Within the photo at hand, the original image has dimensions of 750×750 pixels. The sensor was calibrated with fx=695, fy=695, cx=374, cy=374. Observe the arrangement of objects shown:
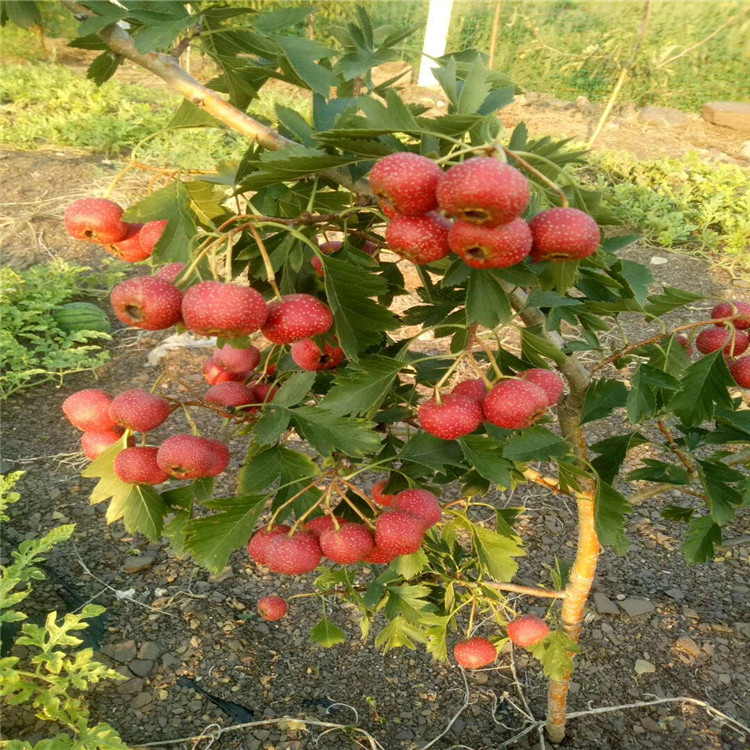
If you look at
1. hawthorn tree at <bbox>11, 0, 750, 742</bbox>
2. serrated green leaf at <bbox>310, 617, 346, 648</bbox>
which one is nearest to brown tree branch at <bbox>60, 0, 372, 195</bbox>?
hawthorn tree at <bbox>11, 0, 750, 742</bbox>

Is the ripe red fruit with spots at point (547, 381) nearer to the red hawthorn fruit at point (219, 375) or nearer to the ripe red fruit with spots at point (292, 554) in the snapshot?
the ripe red fruit with spots at point (292, 554)

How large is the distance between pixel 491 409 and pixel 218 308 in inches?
14.9

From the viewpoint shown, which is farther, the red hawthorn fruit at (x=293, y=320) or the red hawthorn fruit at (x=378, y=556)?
the red hawthorn fruit at (x=378, y=556)

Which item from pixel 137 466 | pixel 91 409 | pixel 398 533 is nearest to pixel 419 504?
pixel 398 533

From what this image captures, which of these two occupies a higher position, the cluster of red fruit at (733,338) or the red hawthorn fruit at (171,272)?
the red hawthorn fruit at (171,272)

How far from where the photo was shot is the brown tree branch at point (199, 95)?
947mm

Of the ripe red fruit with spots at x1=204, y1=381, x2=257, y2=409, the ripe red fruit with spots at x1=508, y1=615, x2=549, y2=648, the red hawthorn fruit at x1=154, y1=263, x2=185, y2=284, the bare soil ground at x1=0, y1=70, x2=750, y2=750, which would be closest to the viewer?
the red hawthorn fruit at x1=154, y1=263, x2=185, y2=284

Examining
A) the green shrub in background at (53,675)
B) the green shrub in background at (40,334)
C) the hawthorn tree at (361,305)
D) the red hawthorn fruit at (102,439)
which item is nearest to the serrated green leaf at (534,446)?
the hawthorn tree at (361,305)

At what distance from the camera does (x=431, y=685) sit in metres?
1.92

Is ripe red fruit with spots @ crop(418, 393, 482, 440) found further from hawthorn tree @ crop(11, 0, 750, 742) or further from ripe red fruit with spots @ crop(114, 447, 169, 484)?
ripe red fruit with spots @ crop(114, 447, 169, 484)

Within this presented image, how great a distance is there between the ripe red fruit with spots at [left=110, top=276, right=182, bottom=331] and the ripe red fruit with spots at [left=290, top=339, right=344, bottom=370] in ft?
1.00

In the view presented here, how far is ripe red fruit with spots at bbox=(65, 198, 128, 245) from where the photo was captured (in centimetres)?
94

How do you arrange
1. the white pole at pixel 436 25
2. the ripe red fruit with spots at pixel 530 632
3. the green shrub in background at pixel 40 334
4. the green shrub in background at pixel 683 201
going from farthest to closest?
the white pole at pixel 436 25
the green shrub in background at pixel 683 201
the green shrub in background at pixel 40 334
the ripe red fruit with spots at pixel 530 632

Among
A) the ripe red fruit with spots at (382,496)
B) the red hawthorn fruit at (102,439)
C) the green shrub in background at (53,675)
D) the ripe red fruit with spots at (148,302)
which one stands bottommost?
the green shrub in background at (53,675)
